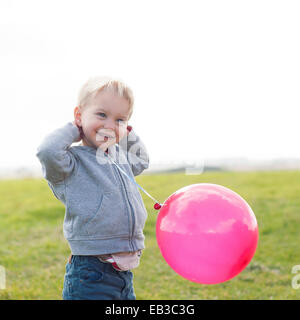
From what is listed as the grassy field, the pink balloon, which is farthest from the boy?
the grassy field

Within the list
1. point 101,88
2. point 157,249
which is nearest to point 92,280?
point 101,88

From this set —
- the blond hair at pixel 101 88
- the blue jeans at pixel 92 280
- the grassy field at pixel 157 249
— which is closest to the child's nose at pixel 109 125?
the blond hair at pixel 101 88

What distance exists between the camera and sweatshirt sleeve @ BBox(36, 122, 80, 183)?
8.85 ft

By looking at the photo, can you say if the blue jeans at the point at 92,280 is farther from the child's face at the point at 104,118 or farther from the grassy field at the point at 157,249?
the grassy field at the point at 157,249

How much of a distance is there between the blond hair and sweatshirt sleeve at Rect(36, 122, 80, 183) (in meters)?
0.21

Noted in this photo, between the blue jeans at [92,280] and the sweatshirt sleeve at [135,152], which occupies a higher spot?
the sweatshirt sleeve at [135,152]

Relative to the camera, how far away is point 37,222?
7719mm

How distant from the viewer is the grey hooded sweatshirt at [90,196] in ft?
9.04

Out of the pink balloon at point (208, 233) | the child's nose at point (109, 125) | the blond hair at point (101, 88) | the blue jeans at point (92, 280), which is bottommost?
the blue jeans at point (92, 280)

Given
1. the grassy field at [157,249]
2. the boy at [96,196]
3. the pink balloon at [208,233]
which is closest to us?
the pink balloon at [208,233]

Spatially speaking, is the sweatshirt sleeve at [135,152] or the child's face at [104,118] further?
the sweatshirt sleeve at [135,152]

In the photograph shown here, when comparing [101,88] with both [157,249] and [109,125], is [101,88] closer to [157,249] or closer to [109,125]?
[109,125]

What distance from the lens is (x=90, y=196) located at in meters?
2.82
